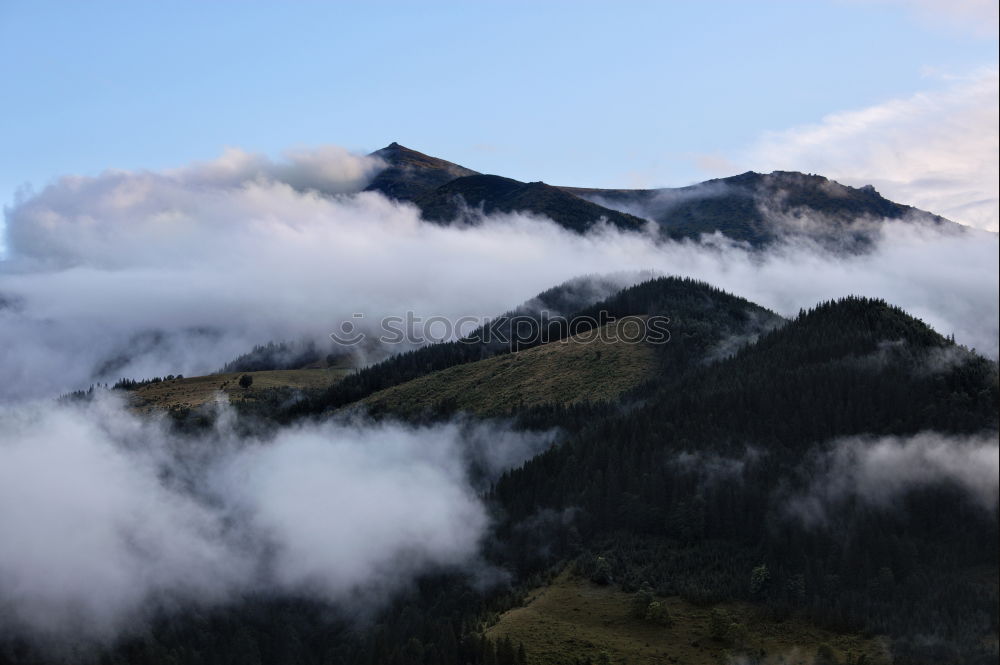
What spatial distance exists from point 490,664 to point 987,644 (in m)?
112

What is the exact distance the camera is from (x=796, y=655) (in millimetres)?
199750

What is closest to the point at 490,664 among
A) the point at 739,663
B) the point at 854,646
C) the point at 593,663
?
the point at 593,663

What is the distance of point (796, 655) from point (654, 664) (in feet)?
110

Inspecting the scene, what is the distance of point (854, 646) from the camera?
200 meters

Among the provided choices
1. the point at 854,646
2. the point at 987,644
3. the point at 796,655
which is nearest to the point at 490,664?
the point at 796,655

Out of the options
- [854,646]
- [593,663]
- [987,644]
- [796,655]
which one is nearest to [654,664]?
[593,663]

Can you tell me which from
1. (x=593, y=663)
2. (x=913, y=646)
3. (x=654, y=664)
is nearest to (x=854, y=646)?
(x=913, y=646)

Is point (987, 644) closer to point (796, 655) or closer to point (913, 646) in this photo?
point (913, 646)

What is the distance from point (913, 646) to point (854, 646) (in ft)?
41.5

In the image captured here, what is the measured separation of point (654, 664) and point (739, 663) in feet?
64.3

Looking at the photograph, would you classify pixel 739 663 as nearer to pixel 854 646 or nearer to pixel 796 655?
pixel 796 655

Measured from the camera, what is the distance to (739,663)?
198m

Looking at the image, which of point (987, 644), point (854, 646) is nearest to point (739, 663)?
point (854, 646)

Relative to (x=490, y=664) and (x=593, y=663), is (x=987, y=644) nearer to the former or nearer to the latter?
(x=593, y=663)
